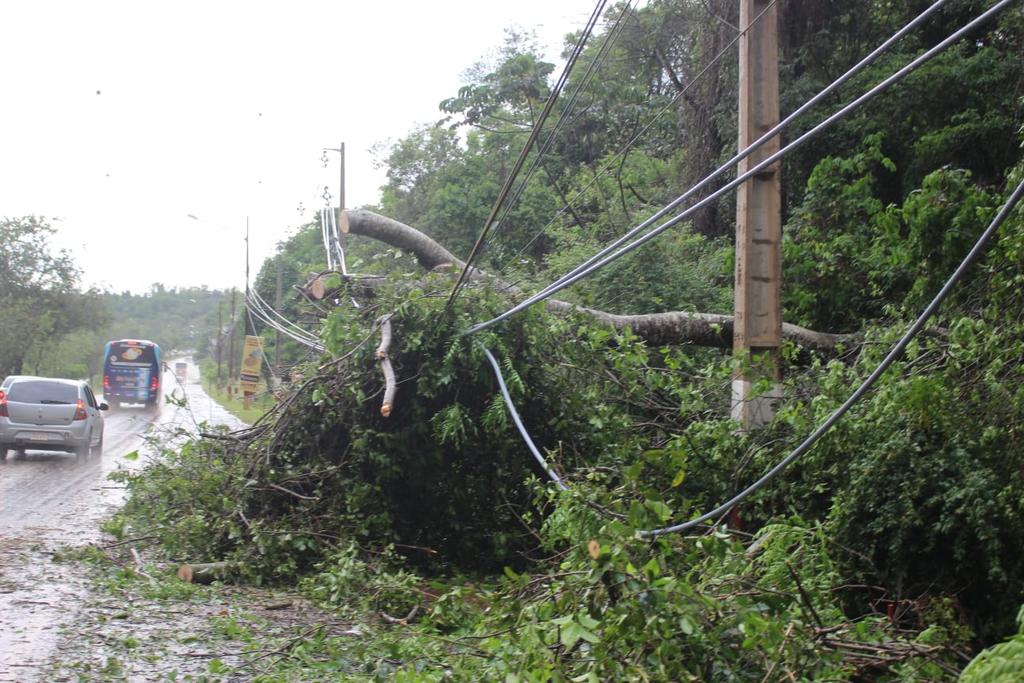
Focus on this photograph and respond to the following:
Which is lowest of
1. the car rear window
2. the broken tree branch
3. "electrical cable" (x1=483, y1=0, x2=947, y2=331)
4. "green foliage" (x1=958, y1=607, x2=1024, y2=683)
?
"green foliage" (x1=958, y1=607, x2=1024, y2=683)

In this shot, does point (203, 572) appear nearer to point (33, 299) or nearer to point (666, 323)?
point (666, 323)

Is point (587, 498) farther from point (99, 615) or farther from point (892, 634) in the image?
point (99, 615)

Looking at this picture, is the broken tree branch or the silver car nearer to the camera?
the broken tree branch

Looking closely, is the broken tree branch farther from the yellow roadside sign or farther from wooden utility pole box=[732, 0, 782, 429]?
the yellow roadside sign

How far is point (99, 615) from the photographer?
738 centimetres

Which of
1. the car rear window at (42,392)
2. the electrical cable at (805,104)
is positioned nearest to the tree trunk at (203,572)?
the electrical cable at (805,104)

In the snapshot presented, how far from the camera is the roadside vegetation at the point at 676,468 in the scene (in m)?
5.09

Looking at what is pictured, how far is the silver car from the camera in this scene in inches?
731

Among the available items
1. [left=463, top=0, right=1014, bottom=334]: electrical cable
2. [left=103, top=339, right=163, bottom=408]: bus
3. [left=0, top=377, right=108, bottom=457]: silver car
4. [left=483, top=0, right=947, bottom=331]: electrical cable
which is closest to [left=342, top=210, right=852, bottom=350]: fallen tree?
[left=463, top=0, right=1014, bottom=334]: electrical cable

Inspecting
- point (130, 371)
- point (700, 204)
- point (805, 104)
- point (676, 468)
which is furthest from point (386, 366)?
point (130, 371)

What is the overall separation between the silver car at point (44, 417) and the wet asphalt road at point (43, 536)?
0.36 m

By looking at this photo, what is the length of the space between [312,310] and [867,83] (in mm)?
9984

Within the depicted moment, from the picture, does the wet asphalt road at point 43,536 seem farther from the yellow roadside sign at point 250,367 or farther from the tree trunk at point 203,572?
the yellow roadside sign at point 250,367

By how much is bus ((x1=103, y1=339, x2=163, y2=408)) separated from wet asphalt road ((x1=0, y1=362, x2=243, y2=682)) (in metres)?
26.6
